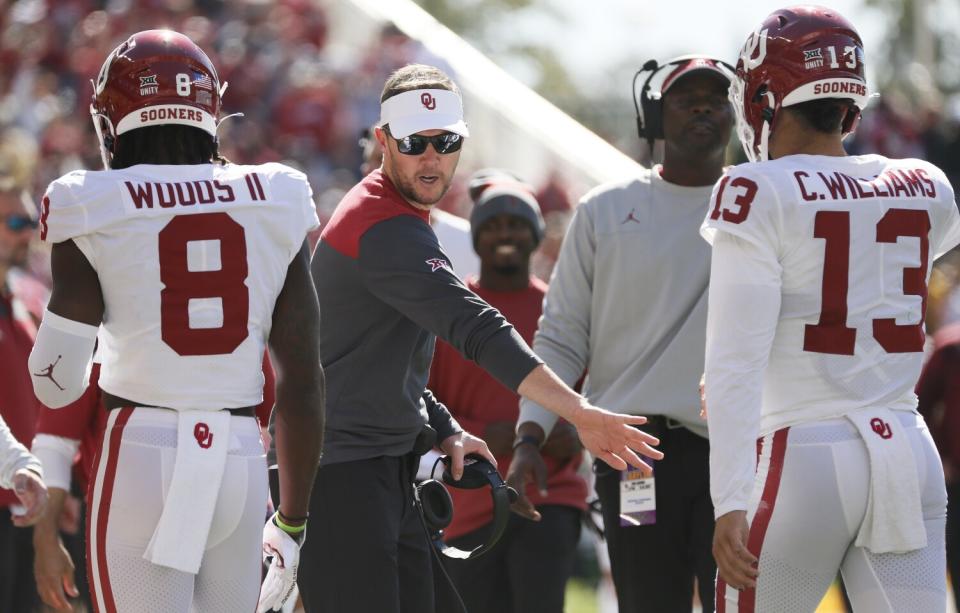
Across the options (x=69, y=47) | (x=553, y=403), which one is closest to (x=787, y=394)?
(x=553, y=403)

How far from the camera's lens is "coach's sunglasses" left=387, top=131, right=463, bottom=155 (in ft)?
14.9

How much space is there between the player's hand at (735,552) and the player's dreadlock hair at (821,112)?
97 centimetres

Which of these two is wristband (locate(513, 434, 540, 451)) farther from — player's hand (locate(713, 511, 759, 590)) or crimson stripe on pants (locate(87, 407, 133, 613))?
crimson stripe on pants (locate(87, 407, 133, 613))

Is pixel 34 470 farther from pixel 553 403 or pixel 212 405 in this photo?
pixel 553 403

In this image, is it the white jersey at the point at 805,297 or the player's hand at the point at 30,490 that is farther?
the player's hand at the point at 30,490

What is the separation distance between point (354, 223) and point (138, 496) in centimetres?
104

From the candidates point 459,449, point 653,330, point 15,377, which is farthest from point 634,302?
point 15,377

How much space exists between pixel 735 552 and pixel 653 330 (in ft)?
5.00

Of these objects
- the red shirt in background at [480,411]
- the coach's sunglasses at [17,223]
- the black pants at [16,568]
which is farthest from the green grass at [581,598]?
the coach's sunglasses at [17,223]

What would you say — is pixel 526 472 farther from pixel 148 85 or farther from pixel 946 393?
pixel 946 393

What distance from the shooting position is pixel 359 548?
14.2ft

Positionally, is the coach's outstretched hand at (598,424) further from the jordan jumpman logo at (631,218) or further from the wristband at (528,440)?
the jordan jumpman logo at (631,218)

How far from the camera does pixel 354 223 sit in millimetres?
4367

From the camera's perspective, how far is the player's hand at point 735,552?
379 cm
